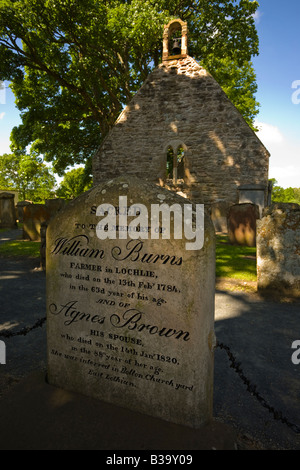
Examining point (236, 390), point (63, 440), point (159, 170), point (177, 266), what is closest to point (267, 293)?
point (236, 390)

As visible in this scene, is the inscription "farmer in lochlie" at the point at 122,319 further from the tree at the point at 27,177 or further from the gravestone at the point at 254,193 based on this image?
the tree at the point at 27,177

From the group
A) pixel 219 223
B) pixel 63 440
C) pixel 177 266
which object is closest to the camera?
pixel 63 440

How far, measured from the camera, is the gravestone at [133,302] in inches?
69.5

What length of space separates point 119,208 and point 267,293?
4.51m

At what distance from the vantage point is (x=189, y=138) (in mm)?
14797

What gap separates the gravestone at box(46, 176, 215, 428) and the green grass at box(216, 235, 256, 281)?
4.95 metres

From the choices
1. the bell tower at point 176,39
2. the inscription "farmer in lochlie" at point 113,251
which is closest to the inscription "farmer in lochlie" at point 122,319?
the inscription "farmer in lochlie" at point 113,251

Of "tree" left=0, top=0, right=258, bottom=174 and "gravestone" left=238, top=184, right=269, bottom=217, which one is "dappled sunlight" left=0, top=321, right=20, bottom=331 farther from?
"tree" left=0, top=0, right=258, bottom=174

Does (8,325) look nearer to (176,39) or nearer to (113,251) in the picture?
(113,251)

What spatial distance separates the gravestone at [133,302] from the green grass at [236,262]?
16.2 feet

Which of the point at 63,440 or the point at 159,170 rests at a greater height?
the point at 159,170

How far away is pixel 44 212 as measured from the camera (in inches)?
436

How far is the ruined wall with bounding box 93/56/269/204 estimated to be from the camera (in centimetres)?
1407
